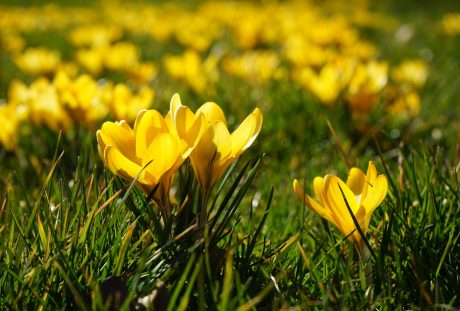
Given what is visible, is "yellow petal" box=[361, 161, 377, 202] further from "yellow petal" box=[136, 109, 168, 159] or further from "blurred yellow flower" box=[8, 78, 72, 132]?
"blurred yellow flower" box=[8, 78, 72, 132]

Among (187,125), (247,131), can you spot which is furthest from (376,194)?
(187,125)

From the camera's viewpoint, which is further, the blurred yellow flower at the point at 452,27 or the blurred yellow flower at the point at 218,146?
the blurred yellow flower at the point at 452,27

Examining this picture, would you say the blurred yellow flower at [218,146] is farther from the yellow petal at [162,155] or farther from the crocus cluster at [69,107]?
the crocus cluster at [69,107]

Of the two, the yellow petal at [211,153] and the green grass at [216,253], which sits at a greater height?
the yellow petal at [211,153]

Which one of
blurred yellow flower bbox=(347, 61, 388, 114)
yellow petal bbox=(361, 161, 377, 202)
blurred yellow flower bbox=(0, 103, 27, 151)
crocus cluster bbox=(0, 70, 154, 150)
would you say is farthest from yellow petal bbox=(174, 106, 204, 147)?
blurred yellow flower bbox=(347, 61, 388, 114)

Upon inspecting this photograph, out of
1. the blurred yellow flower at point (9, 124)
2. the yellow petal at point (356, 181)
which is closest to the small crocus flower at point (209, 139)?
the yellow petal at point (356, 181)
